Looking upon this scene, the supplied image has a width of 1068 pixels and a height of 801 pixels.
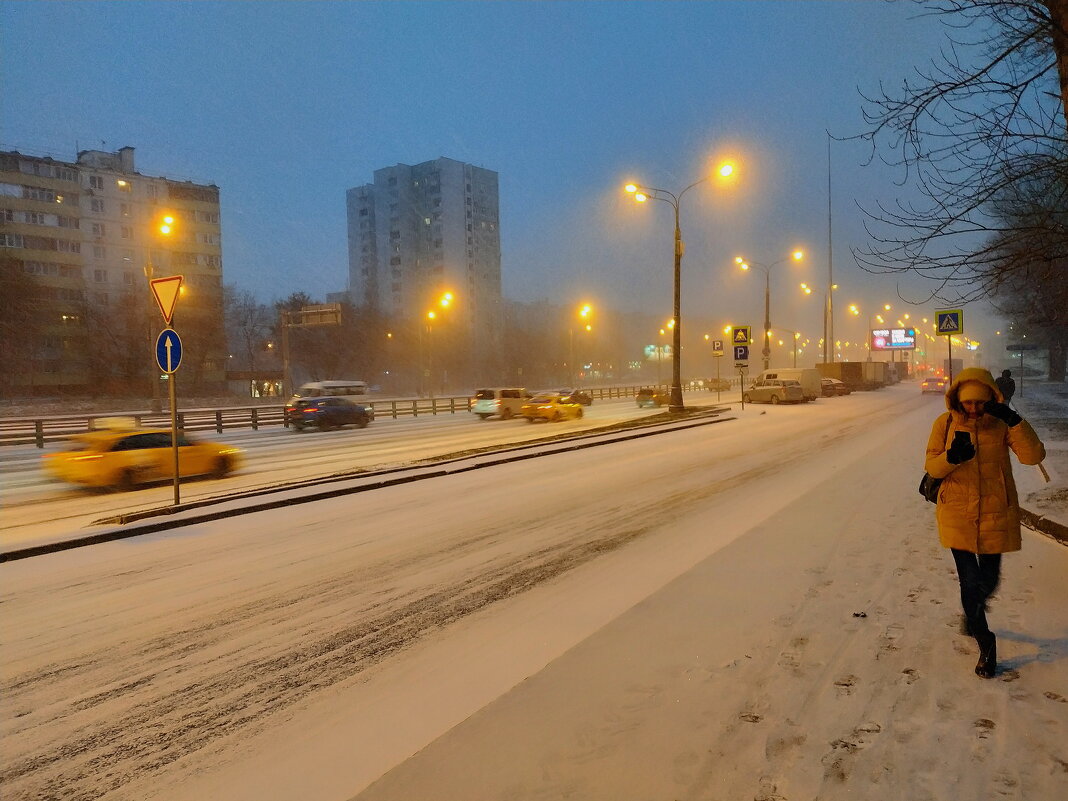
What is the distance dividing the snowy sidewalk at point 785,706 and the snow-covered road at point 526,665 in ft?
0.06

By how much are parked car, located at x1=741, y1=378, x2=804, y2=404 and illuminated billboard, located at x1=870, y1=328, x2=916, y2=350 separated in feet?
158

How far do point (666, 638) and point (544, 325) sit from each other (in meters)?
118

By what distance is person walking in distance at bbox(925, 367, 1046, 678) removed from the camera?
13.3 ft

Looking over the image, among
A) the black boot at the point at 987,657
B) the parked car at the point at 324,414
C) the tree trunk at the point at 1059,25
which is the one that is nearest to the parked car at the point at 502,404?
the parked car at the point at 324,414

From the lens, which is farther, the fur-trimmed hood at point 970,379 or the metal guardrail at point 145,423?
the metal guardrail at point 145,423

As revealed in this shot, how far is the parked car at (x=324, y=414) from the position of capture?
97.7ft

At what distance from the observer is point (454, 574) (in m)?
6.73

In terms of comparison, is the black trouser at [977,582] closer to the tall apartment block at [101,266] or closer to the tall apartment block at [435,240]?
the tall apartment block at [101,266]

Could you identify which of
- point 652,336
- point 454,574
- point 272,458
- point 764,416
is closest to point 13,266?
point 272,458

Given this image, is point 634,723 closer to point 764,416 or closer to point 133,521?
point 133,521

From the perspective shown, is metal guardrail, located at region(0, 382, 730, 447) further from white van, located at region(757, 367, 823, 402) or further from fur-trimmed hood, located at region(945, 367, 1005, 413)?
fur-trimmed hood, located at region(945, 367, 1005, 413)

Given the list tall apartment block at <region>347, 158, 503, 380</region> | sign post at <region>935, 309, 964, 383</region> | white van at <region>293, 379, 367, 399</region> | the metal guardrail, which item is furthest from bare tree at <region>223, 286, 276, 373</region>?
sign post at <region>935, 309, 964, 383</region>

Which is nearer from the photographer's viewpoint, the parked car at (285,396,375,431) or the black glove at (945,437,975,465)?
the black glove at (945,437,975,465)

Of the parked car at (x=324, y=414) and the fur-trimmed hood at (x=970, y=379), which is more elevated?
the fur-trimmed hood at (x=970, y=379)
